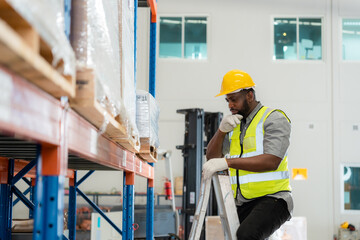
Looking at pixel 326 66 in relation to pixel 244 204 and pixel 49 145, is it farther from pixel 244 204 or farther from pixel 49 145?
pixel 49 145

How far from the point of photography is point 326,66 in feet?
46.5

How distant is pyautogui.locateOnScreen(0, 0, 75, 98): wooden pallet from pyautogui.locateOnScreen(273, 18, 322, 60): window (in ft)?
43.6

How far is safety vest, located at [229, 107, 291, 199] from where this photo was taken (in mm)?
3832

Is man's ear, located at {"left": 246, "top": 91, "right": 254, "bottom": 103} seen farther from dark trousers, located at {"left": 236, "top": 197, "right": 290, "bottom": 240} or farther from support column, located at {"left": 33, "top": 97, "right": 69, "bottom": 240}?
support column, located at {"left": 33, "top": 97, "right": 69, "bottom": 240}

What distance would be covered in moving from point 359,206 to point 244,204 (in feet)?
35.2

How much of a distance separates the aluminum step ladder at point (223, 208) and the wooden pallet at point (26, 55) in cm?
239

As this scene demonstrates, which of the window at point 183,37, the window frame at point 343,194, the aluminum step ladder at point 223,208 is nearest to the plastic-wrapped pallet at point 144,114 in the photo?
the aluminum step ladder at point 223,208

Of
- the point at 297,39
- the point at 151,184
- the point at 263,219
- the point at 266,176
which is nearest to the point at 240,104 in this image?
the point at 266,176

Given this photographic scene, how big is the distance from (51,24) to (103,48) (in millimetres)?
800

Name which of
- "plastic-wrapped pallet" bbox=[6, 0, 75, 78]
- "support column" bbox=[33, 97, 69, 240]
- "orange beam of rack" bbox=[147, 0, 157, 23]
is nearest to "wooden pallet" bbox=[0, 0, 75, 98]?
"plastic-wrapped pallet" bbox=[6, 0, 75, 78]

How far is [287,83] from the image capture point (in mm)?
14070

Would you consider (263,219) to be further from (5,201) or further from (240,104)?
(5,201)

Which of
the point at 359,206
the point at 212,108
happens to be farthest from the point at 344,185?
the point at 212,108

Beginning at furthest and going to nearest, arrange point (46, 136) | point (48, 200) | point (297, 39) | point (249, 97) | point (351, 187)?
point (297, 39), point (351, 187), point (249, 97), point (48, 200), point (46, 136)
